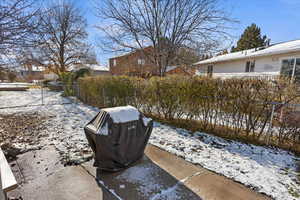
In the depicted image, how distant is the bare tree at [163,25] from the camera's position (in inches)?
357

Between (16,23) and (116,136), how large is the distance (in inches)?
151

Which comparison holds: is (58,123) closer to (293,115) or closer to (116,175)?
(116,175)

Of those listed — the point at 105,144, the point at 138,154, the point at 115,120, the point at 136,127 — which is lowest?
the point at 138,154

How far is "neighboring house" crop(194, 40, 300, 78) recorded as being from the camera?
354 inches

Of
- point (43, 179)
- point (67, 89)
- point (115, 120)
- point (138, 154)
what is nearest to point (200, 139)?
point (138, 154)

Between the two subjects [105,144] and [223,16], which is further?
[223,16]

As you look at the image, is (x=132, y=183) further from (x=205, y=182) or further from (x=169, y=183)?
(x=205, y=182)

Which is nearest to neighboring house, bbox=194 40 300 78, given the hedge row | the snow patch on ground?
the hedge row

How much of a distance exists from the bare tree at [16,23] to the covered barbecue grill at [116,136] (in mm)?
3270

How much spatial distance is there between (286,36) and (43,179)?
62.8 feet

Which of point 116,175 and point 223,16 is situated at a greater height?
point 223,16

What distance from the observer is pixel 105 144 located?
7.79 feet

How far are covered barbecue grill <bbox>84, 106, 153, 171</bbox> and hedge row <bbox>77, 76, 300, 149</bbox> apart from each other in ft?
7.50

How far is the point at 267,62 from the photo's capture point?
1068cm
